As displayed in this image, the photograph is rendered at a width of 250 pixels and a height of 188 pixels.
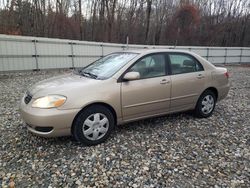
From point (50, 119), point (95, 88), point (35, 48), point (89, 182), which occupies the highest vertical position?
point (35, 48)

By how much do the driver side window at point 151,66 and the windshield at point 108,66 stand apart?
194mm

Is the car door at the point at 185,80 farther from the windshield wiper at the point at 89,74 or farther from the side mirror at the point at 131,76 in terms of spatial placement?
the windshield wiper at the point at 89,74

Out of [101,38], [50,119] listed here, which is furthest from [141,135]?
[101,38]

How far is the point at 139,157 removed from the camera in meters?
2.87

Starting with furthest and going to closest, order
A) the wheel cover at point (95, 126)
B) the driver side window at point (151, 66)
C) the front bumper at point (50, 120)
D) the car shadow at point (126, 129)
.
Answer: the driver side window at point (151, 66)
the car shadow at point (126, 129)
the wheel cover at point (95, 126)
the front bumper at point (50, 120)

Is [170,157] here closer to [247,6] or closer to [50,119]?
[50,119]

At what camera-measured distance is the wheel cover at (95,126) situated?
9.93ft

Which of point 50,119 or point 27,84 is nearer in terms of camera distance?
point 50,119

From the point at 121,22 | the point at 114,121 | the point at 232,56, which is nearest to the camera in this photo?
the point at 114,121

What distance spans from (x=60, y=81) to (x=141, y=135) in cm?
169

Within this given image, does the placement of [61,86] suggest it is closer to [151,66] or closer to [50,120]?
[50,120]

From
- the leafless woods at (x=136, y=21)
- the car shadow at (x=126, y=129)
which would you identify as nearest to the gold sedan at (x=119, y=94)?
the car shadow at (x=126, y=129)

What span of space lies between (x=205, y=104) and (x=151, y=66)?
1639 millimetres

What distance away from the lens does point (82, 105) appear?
2.90 meters
